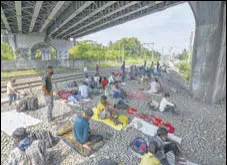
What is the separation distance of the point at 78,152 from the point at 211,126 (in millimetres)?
5750

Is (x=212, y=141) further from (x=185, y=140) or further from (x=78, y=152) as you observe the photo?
(x=78, y=152)

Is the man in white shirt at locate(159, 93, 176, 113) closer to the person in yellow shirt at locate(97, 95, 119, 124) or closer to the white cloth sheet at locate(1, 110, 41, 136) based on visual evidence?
the person in yellow shirt at locate(97, 95, 119, 124)

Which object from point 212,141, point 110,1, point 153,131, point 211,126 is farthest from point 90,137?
point 110,1

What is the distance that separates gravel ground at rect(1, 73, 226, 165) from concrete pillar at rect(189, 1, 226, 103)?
1.99 meters

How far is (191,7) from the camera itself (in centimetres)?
1000

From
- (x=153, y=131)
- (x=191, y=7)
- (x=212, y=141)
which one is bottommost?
(x=212, y=141)

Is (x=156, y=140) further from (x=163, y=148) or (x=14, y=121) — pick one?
(x=14, y=121)

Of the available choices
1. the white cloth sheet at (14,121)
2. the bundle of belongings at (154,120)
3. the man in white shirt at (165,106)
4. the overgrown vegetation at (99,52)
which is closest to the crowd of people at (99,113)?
the man in white shirt at (165,106)

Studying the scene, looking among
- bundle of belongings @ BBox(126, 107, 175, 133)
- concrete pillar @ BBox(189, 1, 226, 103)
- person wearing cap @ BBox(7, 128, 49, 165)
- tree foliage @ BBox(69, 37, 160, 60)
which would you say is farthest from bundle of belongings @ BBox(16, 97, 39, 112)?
tree foliage @ BBox(69, 37, 160, 60)

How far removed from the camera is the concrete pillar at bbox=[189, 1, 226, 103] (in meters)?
8.47

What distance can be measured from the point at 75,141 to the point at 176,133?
3.62 metres

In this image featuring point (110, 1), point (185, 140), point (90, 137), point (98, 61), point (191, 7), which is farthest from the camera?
point (98, 61)

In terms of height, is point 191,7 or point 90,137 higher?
point 191,7

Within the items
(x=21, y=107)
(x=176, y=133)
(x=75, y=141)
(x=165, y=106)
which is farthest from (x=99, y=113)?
(x=21, y=107)
